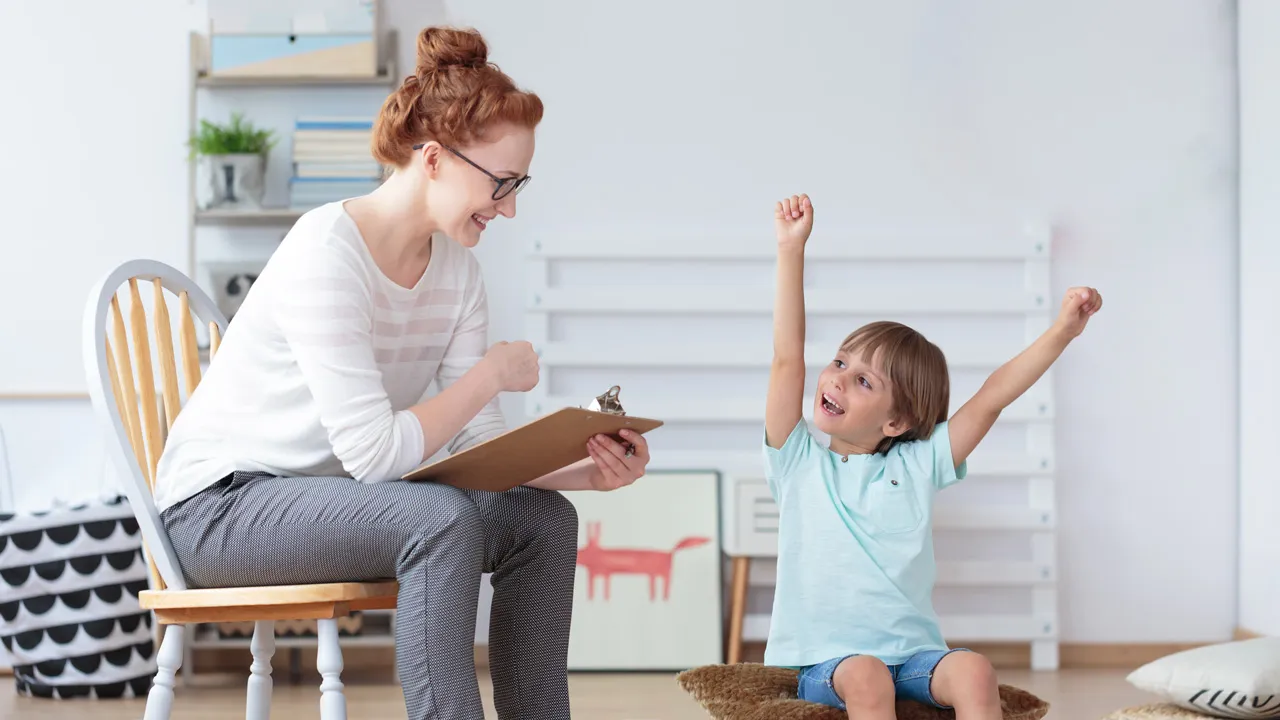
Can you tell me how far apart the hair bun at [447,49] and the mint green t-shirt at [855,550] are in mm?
655

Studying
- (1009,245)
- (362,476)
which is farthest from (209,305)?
(1009,245)

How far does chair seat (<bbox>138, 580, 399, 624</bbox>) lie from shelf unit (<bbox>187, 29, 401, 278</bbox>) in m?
1.84

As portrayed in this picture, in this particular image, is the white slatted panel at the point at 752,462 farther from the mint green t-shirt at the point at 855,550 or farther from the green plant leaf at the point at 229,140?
the mint green t-shirt at the point at 855,550

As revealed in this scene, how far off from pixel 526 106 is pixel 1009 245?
2.16 metres

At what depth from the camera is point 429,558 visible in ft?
4.26

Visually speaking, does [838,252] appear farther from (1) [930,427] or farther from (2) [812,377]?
(1) [930,427]

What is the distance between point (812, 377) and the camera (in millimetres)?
3324

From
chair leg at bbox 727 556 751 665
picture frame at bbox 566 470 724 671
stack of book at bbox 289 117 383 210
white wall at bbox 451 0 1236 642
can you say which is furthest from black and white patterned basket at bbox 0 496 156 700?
chair leg at bbox 727 556 751 665

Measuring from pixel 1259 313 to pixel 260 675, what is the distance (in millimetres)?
2746

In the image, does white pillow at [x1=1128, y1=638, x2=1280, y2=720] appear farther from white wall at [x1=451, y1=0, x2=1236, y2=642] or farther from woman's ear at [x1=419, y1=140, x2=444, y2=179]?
woman's ear at [x1=419, y1=140, x2=444, y2=179]

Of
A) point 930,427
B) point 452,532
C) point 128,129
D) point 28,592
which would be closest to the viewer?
point 452,532

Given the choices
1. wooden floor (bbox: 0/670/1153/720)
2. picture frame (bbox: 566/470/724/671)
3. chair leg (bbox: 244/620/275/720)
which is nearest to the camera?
chair leg (bbox: 244/620/275/720)

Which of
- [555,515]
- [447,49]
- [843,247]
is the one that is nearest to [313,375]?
[555,515]

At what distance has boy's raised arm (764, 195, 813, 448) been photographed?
5.21 ft
